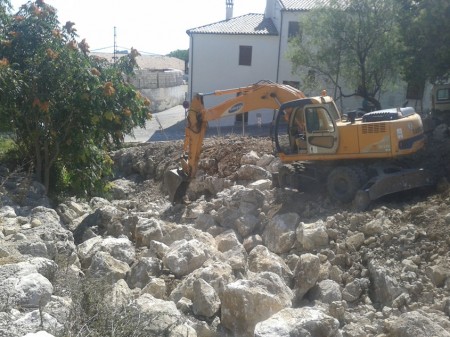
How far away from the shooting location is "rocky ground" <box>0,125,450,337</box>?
549cm

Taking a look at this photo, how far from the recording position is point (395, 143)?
33.1 feet

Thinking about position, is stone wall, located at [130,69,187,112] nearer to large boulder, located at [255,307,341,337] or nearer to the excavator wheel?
the excavator wheel

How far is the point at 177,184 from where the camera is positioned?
12.5m

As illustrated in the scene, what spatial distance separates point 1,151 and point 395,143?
812 cm

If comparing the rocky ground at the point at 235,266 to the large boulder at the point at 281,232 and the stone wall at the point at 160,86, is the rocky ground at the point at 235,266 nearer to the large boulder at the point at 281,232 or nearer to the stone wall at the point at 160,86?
the large boulder at the point at 281,232

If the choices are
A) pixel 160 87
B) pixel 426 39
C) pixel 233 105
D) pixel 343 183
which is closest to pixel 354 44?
pixel 426 39

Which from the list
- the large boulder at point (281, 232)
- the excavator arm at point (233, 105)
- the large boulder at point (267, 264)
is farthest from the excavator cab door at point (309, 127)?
the large boulder at point (267, 264)

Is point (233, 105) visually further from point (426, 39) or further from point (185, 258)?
point (426, 39)

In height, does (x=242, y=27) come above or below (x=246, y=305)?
above

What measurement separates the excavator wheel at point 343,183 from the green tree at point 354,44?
442 inches

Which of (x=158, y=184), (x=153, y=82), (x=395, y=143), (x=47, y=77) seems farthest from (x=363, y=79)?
(x=153, y=82)

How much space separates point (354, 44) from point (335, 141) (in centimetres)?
1290

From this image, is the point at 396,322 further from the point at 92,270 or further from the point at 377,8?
the point at 377,8

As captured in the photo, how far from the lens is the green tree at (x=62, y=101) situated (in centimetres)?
1093
